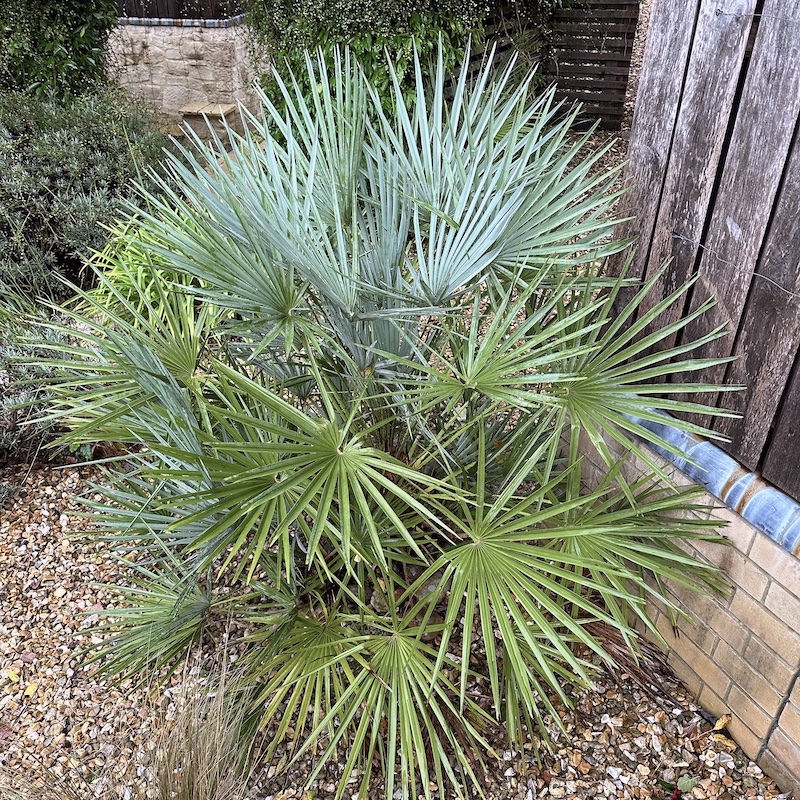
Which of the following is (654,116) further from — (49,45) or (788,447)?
(49,45)

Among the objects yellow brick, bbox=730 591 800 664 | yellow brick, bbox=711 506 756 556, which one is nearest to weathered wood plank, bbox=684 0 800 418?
yellow brick, bbox=711 506 756 556

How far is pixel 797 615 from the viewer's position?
1608 mm

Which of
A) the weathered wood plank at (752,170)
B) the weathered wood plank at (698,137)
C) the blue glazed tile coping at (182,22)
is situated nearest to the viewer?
the weathered wood plank at (752,170)

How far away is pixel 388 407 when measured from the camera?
1.65 meters

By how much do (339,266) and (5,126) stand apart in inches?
150

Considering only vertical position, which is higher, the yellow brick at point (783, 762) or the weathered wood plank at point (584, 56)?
the weathered wood plank at point (584, 56)

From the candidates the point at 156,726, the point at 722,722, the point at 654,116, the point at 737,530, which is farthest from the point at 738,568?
the point at 156,726

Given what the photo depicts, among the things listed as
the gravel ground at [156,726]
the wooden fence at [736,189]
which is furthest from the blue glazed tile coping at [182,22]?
the wooden fence at [736,189]

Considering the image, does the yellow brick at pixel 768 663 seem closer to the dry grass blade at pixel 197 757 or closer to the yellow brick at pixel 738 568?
the yellow brick at pixel 738 568

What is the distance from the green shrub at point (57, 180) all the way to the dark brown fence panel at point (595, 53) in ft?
11.7

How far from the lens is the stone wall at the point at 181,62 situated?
25.2 feet

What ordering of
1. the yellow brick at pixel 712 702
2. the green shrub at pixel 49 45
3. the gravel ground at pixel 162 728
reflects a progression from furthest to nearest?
1. the green shrub at pixel 49 45
2. the yellow brick at pixel 712 702
3. the gravel ground at pixel 162 728

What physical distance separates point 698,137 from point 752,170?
188 millimetres

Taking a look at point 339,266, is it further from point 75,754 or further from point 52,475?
point 52,475
